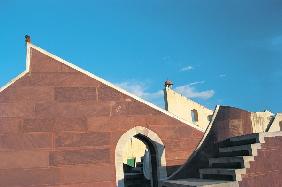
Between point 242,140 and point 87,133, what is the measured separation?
466 cm

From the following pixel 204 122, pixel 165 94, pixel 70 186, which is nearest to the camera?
pixel 70 186

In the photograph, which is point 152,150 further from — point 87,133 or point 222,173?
point 222,173

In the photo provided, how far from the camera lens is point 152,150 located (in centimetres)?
1179

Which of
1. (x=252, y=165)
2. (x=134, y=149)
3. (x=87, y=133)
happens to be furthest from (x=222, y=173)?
(x=134, y=149)

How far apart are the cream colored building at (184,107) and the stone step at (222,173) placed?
11.8 meters

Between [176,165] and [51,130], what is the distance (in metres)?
4.25

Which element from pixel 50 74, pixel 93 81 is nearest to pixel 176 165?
pixel 93 81

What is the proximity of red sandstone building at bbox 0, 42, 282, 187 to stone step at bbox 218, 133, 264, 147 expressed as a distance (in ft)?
0.10

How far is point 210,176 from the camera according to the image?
9.63 m

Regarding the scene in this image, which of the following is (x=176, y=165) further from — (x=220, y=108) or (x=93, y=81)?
(x=93, y=81)

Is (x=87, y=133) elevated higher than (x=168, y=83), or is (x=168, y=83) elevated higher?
(x=168, y=83)

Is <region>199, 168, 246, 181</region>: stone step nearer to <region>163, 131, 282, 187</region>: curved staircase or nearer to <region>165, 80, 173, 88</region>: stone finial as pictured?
<region>163, 131, 282, 187</region>: curved staircase

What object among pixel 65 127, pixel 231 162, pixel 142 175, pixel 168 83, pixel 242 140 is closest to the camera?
pixel 231 162

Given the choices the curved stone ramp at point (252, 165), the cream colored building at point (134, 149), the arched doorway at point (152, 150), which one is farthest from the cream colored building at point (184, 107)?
the curved stone ramp at point (252, 165)
